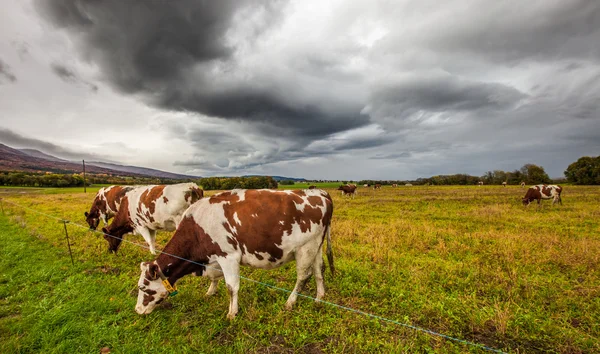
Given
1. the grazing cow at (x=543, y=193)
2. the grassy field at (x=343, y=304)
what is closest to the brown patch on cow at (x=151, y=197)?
the grassy field at (x=343, y=304)

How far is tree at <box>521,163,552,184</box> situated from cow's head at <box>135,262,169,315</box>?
96.7 m

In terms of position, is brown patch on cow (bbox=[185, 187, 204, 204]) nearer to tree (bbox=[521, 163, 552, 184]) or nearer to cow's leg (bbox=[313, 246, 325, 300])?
cow's leg (bbox=[313, 246, 325, 300])

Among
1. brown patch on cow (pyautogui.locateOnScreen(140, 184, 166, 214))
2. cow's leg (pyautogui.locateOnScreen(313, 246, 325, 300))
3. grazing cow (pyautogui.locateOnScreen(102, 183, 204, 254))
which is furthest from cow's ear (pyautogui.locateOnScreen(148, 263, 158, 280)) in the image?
brown patch on cow (pyautogui.locateOnScreen(140, 184, 166, 214))

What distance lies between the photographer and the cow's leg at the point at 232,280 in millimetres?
4855

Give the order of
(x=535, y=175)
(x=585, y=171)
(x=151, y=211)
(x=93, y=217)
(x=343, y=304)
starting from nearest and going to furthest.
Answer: (x=343, y=304) → (x=151, y=211) → (x=93, y=217) → (x=585, y=171) → (x=535, y=175)

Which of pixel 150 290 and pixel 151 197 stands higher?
pixel 151 197

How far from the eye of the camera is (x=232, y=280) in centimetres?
490

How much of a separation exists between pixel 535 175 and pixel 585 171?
1060cm

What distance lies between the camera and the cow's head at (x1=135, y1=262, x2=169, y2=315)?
15.8 feet

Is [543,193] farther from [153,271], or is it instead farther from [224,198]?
[153,271]

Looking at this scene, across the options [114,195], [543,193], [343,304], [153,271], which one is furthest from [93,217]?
[543,193]

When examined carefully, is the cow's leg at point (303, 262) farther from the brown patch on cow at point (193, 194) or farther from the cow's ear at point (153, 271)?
the brown patch on cow at point (193, 194)

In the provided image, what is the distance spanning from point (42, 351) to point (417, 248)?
32.6 feet

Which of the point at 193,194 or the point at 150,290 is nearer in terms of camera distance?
the point at 150,290
